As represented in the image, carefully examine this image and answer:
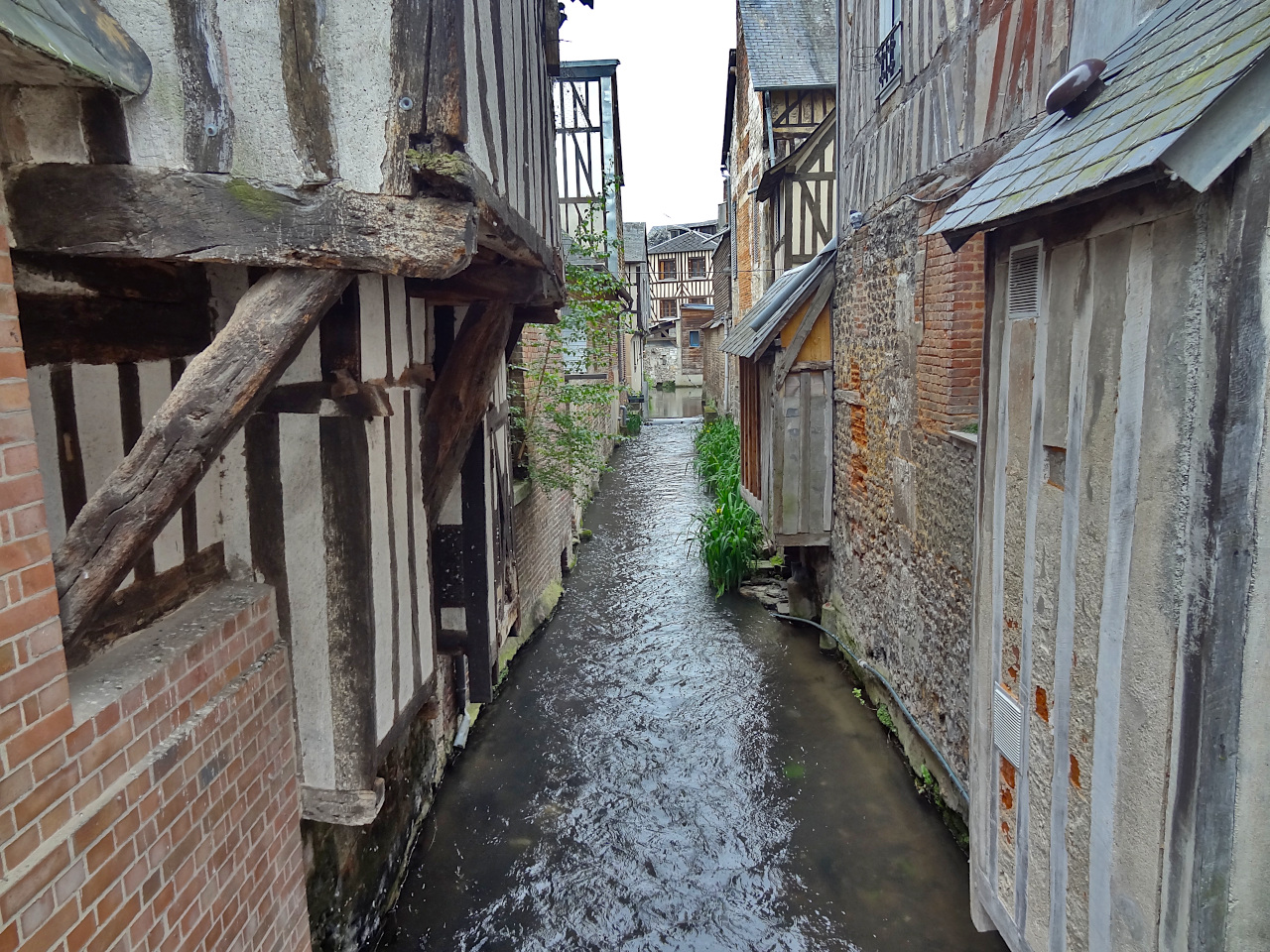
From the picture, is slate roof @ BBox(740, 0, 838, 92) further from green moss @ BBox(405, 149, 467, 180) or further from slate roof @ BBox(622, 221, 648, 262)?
slate roof @ BBox(622, 221, 648, 262)

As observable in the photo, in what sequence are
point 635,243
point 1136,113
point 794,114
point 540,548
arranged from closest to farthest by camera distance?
1. point 1136,113
2. point 540,548
3. point 794,114
4. point 635,243

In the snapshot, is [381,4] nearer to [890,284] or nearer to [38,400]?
[38,400]

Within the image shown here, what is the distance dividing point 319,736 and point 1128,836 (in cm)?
258

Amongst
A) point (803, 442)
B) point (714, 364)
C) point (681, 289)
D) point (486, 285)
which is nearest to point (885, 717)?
point (803, 442)

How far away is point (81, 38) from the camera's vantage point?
167cm

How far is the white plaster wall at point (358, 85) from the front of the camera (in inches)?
75.6

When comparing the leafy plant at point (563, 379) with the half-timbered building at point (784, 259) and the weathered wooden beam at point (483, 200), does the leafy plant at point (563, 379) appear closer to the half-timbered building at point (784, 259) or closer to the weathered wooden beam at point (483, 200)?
the half-timbered building at point (784, 259)

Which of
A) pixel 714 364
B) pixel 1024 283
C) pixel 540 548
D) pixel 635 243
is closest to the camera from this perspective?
pixel 1024 283

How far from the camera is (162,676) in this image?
2023mm

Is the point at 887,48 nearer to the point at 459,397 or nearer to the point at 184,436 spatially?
the point at 459,397

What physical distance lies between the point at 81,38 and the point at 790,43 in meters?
14.8

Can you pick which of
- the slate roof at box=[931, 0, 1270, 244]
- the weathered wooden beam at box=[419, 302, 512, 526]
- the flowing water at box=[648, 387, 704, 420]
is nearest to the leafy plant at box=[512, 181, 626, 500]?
the weathered wooden beam at box=[419, 302, 512, 526]

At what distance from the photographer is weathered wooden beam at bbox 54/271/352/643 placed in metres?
1.72

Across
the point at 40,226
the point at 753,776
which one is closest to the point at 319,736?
the point at 40,226
